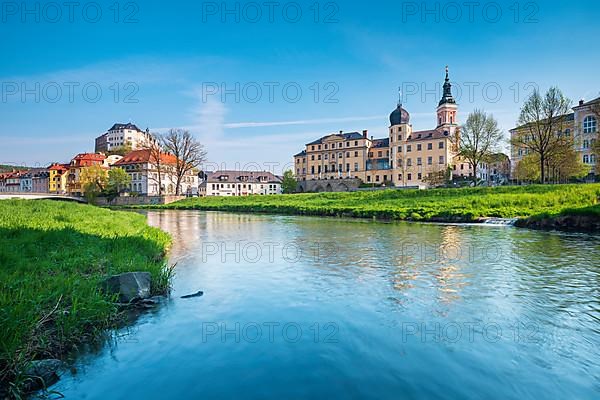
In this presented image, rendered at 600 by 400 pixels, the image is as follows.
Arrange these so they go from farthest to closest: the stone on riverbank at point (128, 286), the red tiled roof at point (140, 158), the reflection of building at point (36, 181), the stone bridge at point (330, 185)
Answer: the reflection of building at point (36, 181) < the red tiled roof at point (140, 158) < the stone bridge at point (330, 185) < the stone on riverbank at point (128, 286)

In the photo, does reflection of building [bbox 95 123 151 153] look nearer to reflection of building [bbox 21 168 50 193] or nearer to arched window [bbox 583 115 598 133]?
reflection of building [bbox 21 168 50 193]

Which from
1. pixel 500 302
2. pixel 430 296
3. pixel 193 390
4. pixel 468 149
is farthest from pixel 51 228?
pixel 468 149

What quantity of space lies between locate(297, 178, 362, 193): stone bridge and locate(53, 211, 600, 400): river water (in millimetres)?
72083

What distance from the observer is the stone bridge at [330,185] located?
87.7 m

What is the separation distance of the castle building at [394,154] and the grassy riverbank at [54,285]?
71545mm

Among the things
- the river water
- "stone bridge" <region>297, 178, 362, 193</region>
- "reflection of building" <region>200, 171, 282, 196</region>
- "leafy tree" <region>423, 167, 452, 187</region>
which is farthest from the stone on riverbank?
"reflection of building" <region>200, 171, 282, 196</region>

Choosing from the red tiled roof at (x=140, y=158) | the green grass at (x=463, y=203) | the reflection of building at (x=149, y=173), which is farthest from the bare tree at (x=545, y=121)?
the red tiled roof at (x=140, y=158)

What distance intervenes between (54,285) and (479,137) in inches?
2352

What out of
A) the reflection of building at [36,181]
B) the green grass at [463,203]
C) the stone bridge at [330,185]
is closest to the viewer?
the green grass at [463,203]

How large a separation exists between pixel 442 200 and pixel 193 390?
3941 cm

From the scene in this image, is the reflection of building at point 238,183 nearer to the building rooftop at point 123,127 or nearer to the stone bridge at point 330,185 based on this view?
the stone bridge at point 330,185

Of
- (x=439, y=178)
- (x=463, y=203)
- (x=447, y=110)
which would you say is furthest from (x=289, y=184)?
(x=463, y=203)

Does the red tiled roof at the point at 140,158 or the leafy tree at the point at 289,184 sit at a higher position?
the red tiled roof at the point at 140,158

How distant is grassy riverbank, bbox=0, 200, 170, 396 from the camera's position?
5312mm
